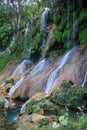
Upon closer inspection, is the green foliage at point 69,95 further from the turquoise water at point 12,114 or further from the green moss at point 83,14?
the green moss at point 83,14

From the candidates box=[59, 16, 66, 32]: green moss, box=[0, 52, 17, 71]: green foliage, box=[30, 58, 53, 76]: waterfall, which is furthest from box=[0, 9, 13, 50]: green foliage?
box=[30, 58, 53, 76]: waterfall

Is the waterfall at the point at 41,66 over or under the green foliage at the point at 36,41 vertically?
under

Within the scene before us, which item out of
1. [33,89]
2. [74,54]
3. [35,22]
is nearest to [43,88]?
[33,89]

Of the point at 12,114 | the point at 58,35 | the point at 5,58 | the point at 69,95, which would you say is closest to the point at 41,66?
the point at 58,35

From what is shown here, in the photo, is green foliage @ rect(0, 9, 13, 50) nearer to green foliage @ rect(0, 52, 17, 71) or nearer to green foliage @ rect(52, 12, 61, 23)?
green foliage @ rect(0, 52, 17, 71)

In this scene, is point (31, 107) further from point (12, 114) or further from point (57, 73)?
point (57, 73)

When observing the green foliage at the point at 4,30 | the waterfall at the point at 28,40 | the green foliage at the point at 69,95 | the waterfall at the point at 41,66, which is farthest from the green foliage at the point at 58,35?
the green foliage at the point at 4,30

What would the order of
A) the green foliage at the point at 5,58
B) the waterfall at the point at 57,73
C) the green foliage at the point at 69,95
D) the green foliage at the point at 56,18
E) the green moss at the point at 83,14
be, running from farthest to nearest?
the green foliage at the point at 5,58
the green foliage at the point at 56,18
the green moss at the point at 83,14
the waterfall at the point at 57,73
the green foliage at the point at 69,95

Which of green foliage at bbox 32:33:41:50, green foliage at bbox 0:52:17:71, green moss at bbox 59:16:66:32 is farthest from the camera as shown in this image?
green foliage at bbox 0:52:17:71

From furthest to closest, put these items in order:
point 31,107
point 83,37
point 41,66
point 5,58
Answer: point 5,58, point 41,66, point 83,37, point 31,107

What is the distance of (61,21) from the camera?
21.0 metres

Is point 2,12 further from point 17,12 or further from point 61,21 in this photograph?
point 61,21

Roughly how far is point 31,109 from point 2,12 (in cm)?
2108

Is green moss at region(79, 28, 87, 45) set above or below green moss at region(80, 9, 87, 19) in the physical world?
below
